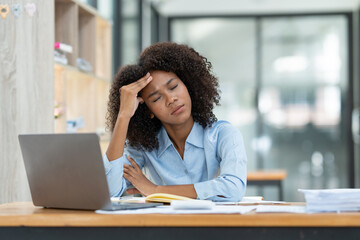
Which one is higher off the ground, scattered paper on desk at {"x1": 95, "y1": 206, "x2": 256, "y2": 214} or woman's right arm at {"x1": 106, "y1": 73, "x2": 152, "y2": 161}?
woman's right arm at {"x1": 106, "y1": 73, "x2": 152, "y2": 161}

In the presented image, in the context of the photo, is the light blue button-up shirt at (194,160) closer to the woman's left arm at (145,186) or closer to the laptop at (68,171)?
the woman's left arm at (145,186)

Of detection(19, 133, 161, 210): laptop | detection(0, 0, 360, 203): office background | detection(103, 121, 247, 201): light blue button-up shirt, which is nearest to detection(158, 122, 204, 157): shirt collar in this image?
detection(103, 121, 247, 201): light blue button-up shirt

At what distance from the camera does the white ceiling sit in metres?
7.38

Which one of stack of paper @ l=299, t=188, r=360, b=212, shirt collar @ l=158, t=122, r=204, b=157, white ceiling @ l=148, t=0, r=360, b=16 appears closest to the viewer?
stack of paper @ l=299, t=188, r=360, b=212

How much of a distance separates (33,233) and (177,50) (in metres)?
1.18

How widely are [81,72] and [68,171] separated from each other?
2004 millimetres

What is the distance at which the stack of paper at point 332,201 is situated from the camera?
4.38 ft

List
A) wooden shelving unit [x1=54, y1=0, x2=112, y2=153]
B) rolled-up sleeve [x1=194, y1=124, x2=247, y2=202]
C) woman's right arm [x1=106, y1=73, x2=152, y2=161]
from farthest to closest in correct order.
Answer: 1. wooden shelving unit [x1=54, y1=0, x2=112, y2=153]
2. woman's right arm [x1=106, y1=73, x2=152, y2=161]
3. rolled-up sleeve [x1=194, y1=124, x2=247, y2=202]

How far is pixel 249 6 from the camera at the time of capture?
7555 millimetres

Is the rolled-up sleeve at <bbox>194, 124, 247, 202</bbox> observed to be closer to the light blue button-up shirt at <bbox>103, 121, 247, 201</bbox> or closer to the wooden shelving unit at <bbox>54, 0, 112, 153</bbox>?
the light blue button-up shirt at <bbox>103, 121, 247, 201</bbox>

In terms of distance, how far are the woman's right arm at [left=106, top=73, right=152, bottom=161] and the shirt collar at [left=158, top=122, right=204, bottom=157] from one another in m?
0.25

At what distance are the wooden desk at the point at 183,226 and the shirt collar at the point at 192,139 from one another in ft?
2.86

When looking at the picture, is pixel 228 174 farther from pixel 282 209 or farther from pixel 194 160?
pixel 282 209

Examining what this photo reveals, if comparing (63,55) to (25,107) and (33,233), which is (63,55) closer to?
(25,107)
